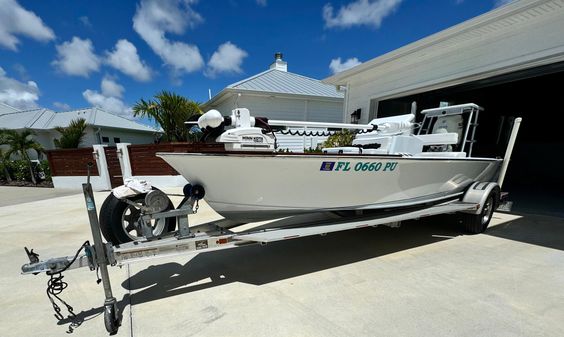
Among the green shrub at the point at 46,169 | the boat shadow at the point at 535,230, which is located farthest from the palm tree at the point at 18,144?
the boat shadow at the point at 535,230

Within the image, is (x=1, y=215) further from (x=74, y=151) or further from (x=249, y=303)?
(x=249, y=303)

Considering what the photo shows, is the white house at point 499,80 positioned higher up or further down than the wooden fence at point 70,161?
higher up

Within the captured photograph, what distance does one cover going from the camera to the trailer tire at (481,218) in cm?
410

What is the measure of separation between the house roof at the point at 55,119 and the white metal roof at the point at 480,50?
19.2 metres

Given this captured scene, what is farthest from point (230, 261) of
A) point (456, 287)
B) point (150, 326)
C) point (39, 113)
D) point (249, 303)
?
point (39, 113)

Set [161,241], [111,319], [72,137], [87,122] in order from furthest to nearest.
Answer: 1. [87,122]
2. [72,137]
3. [161,241]
4. [111,319]

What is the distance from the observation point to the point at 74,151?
30.6ft

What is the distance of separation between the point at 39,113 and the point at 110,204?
25.3 metres

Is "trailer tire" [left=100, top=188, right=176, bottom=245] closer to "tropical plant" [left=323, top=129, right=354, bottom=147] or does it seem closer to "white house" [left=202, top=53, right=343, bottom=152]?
"tropical plant" [left=323, top=129, right=354, bottom=147]

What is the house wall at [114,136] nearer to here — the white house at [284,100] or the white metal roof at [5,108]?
the white house at [284,100]

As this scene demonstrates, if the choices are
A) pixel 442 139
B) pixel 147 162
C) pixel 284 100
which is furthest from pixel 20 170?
pixel 442 139

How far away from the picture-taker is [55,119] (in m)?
20.0

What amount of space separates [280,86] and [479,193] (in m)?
9.73

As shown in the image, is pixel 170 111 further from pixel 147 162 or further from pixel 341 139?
pixel 341 139
